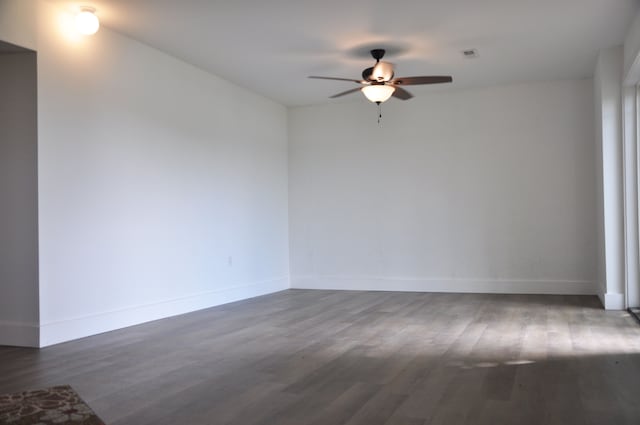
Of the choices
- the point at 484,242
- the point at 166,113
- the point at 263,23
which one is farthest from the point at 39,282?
the point at 484,242

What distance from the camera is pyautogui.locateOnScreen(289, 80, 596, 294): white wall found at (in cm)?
710

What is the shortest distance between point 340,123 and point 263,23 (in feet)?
11.2

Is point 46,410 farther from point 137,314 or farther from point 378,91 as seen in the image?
point 378,91

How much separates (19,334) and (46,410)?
2564 mm

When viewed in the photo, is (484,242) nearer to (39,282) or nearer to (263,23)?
(263,23)

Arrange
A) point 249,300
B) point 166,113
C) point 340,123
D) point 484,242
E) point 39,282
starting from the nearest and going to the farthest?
point 39,282, point 166,113, point 249,300, point 484,242, point 340,123

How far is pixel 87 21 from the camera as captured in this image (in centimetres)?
452

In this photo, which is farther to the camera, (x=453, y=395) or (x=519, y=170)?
(x=519, y=170)

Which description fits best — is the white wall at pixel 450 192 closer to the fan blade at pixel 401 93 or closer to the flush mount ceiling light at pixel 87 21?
the fan blade at pixel 401 93

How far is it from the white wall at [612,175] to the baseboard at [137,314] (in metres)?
4.27

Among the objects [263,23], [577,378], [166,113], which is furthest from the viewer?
[166,113]

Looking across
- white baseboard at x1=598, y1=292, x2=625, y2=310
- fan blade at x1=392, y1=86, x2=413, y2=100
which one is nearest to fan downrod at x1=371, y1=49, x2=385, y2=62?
fan blade at x1=392, y1=86, x2=413, y2=100

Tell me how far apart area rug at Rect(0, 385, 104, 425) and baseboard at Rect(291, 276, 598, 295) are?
5.85 metres

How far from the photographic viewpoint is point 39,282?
4.35 meters
